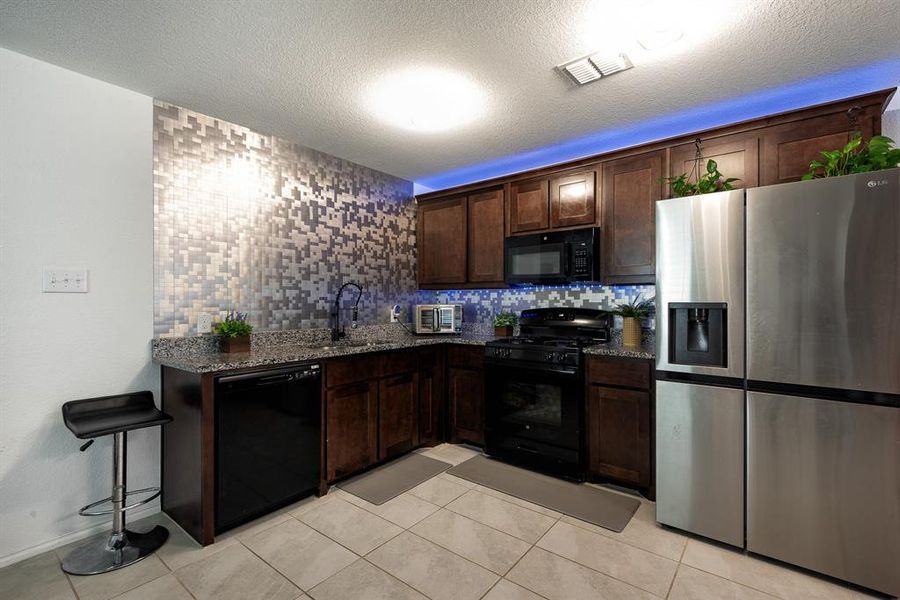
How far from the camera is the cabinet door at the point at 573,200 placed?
10.3 feet

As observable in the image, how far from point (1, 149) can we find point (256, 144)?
4.23ft

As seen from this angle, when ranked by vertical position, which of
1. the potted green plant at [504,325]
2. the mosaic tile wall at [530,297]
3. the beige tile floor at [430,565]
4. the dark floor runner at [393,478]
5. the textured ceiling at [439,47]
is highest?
the textured ceiling at [439,47]

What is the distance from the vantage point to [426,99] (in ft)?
8.18

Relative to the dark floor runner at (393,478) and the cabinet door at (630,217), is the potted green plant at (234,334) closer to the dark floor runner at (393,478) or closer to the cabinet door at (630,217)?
the dark floor runner at (393,478)

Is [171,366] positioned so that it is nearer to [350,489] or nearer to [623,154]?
[350,489]

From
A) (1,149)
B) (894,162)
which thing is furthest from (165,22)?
(894,162)

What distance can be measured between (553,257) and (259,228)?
2.21 m

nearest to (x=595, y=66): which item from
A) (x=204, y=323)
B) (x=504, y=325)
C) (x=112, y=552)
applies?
(x=504, y=325)

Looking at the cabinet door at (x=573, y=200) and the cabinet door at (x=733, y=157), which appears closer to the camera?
the cabinet door at (x=733, y=157)

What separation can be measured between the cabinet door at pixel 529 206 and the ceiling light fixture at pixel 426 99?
899 millimetres

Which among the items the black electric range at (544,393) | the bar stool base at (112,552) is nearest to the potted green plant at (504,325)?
the black electric range at (544,393)

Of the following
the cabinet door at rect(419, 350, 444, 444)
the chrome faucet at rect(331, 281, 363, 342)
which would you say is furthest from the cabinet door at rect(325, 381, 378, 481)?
the chrome faucet at rect(331, 281, 363, 342)

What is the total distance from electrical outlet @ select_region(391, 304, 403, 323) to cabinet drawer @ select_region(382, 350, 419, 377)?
2.25ft

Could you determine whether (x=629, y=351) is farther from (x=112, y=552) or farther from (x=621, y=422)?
(x=112, y=552)
